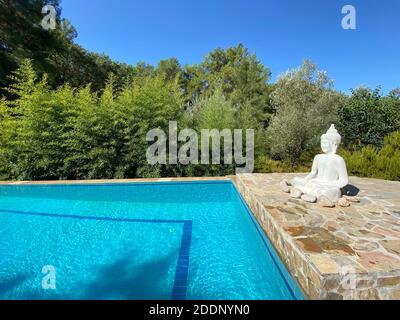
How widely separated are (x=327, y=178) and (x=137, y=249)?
297cm

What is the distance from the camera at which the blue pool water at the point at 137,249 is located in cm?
225

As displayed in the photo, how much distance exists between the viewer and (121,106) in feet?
21.1

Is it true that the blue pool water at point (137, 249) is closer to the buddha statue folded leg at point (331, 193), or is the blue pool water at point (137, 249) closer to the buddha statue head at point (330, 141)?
the buddha statue folded leg at point (331, 193)

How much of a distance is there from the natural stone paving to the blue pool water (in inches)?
11.1

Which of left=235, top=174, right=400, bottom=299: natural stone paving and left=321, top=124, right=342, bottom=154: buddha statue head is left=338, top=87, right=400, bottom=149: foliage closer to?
left=235, top=174, right=400, bottom=299: natural stone paving

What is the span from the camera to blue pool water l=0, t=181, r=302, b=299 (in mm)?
2252

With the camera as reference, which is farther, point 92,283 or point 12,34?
point 12,34

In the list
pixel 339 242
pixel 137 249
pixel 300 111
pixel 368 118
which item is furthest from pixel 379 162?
pixel 137 249

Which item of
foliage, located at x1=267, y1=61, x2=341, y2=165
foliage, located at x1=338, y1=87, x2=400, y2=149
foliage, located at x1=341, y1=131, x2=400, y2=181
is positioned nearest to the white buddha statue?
foliage, located at x1=341, y1=131, x2=400, y2=181

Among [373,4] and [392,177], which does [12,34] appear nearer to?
[373,4]

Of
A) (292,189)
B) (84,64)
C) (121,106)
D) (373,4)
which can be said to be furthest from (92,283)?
(84,64)

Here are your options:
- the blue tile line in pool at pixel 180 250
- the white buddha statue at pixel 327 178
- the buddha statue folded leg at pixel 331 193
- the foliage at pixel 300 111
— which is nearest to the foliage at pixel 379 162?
the foliage at pixel 300 111

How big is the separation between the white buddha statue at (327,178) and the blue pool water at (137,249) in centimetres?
101
